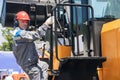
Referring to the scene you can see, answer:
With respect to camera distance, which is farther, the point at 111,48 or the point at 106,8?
the point at 106,8

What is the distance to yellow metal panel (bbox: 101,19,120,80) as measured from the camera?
4634 millimetres

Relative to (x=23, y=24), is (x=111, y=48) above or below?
below

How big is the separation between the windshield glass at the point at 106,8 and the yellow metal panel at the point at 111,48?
0.17 m

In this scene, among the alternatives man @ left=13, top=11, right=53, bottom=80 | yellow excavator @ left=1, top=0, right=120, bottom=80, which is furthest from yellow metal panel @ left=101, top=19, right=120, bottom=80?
man @ left=13, top=11, right=53, bottom=80

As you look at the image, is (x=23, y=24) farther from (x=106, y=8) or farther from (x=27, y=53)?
(x=106, y=8)

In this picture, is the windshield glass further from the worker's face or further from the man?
Result: the worker's face

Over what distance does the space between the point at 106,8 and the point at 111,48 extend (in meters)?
0.59

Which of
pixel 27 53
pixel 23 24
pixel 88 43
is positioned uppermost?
pixel 23 24

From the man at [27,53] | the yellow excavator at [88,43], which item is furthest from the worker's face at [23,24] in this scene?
the yellow excavator at [88,43]

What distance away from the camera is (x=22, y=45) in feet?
16.3

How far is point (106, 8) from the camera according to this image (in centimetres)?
504

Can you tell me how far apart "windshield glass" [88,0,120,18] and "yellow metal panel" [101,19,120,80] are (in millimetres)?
175

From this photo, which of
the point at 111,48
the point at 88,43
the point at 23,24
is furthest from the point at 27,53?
the point at 111,48

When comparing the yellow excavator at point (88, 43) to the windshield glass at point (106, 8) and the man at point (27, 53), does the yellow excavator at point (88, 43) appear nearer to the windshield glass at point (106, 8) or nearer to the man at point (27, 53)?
the windshield glass at point (106, 8)
